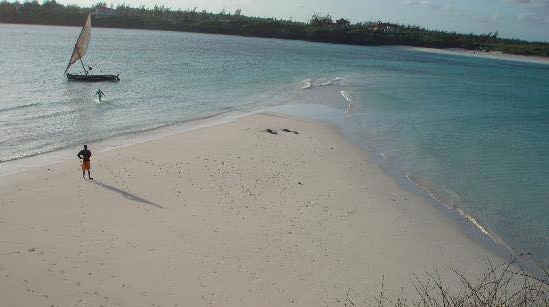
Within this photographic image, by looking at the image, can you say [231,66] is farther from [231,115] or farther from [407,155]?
[407,155]

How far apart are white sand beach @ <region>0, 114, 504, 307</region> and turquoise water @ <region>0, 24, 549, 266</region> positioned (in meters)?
3.15

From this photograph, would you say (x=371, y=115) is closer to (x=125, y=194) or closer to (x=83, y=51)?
(x=125, y=194)

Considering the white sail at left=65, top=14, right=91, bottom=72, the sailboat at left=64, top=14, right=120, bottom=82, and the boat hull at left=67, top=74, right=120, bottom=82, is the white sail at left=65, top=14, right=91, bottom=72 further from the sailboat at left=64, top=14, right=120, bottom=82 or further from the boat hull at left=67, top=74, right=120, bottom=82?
the boat hull at left=67, top=74, right=120, bottom=82

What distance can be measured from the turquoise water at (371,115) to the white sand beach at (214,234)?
10.3ft

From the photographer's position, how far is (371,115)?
117ft

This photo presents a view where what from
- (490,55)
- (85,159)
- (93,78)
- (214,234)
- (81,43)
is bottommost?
(214,234)

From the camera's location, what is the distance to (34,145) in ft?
75.0

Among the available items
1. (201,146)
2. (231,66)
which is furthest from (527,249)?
(231,66)

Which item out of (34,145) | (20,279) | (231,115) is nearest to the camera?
(20,279)

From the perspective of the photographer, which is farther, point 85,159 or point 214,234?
point 85,159

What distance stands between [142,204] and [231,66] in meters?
52.7

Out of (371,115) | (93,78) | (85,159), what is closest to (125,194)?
(85,159)

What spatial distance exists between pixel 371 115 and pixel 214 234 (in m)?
24.5

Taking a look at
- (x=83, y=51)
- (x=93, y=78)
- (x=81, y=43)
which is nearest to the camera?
(x=81, y=43)
